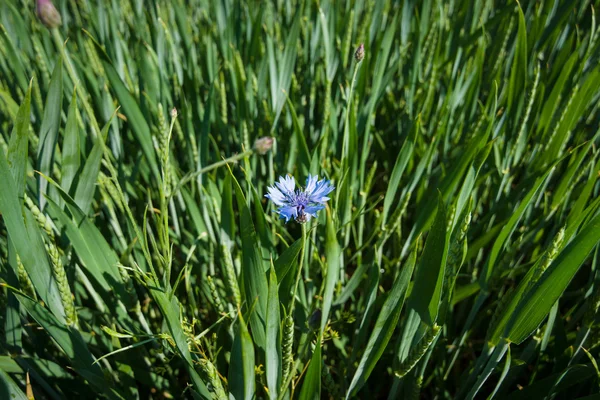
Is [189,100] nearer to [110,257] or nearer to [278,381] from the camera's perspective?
[110,257]

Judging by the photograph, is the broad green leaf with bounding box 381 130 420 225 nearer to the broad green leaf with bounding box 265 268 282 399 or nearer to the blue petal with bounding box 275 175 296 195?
the blue petal with bounding box 275 175 296 195

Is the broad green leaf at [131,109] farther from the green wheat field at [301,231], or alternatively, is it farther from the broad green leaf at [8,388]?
the broad green leaf at [8,388]

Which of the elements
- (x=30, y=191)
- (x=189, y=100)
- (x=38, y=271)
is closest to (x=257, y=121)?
(x=189, y=100)

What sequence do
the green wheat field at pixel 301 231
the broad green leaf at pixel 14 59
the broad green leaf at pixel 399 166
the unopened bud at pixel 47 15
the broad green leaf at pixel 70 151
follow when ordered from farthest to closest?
the broad green leaf at pixel 14 59 < the broad green leaf at pixel 399 166 < the broad green leaf at pixel 70 151 < the green wheat field at pixel 301 231 < the unopened bud at pixel 47 15

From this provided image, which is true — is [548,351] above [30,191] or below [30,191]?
below

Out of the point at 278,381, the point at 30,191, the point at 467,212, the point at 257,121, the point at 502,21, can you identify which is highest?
the point at 502,21

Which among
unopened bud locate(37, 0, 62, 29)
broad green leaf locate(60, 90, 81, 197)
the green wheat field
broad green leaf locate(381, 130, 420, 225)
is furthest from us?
broad green leaf locate(381, 130, 420, 225)

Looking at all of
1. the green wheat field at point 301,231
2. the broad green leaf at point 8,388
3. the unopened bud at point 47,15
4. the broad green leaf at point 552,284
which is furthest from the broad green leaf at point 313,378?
the unopened bud at point 47,15

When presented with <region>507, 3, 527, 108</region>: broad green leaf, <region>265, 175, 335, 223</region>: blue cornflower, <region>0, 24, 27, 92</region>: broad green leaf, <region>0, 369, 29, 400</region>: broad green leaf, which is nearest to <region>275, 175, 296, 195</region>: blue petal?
<region>265, 175, 335, 223</region>: blue cornflower
